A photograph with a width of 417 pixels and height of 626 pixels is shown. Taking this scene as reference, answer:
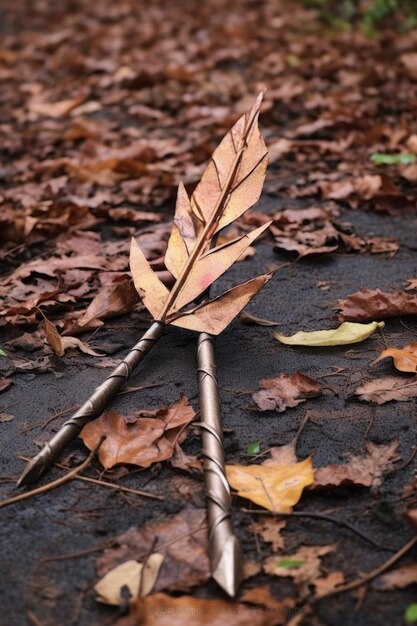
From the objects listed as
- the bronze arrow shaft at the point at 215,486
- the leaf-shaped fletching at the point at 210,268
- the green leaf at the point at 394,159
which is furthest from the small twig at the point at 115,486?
the green leaf at the point at 394,159

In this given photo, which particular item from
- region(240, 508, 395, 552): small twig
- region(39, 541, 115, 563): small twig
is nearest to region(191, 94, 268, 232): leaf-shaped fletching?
region(240, 508, 395, 552): small twig

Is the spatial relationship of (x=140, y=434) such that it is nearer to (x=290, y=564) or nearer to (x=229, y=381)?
(x=229, y=381)

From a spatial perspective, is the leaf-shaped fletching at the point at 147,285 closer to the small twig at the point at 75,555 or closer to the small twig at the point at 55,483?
the small twig at the point at 55,483

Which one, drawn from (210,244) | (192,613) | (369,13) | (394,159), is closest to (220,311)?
(210,244)

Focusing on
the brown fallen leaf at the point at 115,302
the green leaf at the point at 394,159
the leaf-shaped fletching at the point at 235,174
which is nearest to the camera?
the leaf-shaped fletching at the point at 235,174

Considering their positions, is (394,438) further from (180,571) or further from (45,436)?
(45,436)

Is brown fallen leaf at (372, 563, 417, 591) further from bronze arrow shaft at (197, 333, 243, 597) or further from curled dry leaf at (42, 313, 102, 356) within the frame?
curled dry leaf at (42, 313, 102, 356)
